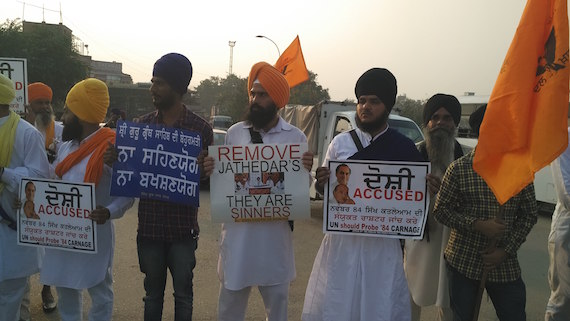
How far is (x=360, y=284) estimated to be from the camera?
3.00 metres

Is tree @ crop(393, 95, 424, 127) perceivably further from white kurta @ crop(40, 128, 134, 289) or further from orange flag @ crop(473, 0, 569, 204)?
white kurta @ crop(40, 128, 134, 289)

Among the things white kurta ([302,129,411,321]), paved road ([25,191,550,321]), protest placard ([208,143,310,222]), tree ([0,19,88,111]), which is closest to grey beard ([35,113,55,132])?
paved road ([25,191,550,321])

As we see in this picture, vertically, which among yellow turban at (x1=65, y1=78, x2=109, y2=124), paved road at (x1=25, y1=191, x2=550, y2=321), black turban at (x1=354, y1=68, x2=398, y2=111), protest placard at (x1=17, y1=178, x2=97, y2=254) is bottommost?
paved road at (x1=25, y1=191, x2=550, y2=321)

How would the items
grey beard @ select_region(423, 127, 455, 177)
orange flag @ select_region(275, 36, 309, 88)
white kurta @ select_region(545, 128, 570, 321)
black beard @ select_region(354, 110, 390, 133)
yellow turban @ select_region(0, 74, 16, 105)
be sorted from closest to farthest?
black beard @ select_region(354, 110, 390, 133)
yellow turban @ select_region(0, 74, 16, 105)
white kurta @ select_region(545, 128, 570, 321)
grey beard @ select_region(423, 127, 455, 177)
orange flag @ select_region(275, 36, 309, 88)

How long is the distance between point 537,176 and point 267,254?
10.1 metres

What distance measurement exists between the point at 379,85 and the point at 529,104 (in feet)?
2.84

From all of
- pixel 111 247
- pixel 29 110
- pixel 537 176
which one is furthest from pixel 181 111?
pixel 537 176

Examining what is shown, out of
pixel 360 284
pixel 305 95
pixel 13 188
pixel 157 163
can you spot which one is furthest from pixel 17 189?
pixel 305 95

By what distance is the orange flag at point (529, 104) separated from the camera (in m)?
2.61

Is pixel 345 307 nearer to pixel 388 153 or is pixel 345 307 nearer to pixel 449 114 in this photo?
pixel 388 153

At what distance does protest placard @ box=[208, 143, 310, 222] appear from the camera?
10.9 ft

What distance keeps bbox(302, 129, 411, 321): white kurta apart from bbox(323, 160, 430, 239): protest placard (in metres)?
0.11

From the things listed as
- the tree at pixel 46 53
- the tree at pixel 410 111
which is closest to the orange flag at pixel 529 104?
the tree at pixel 410 111

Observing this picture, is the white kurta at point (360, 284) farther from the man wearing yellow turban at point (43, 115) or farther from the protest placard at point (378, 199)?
the man wearing yellow turban at point (43, 115)
